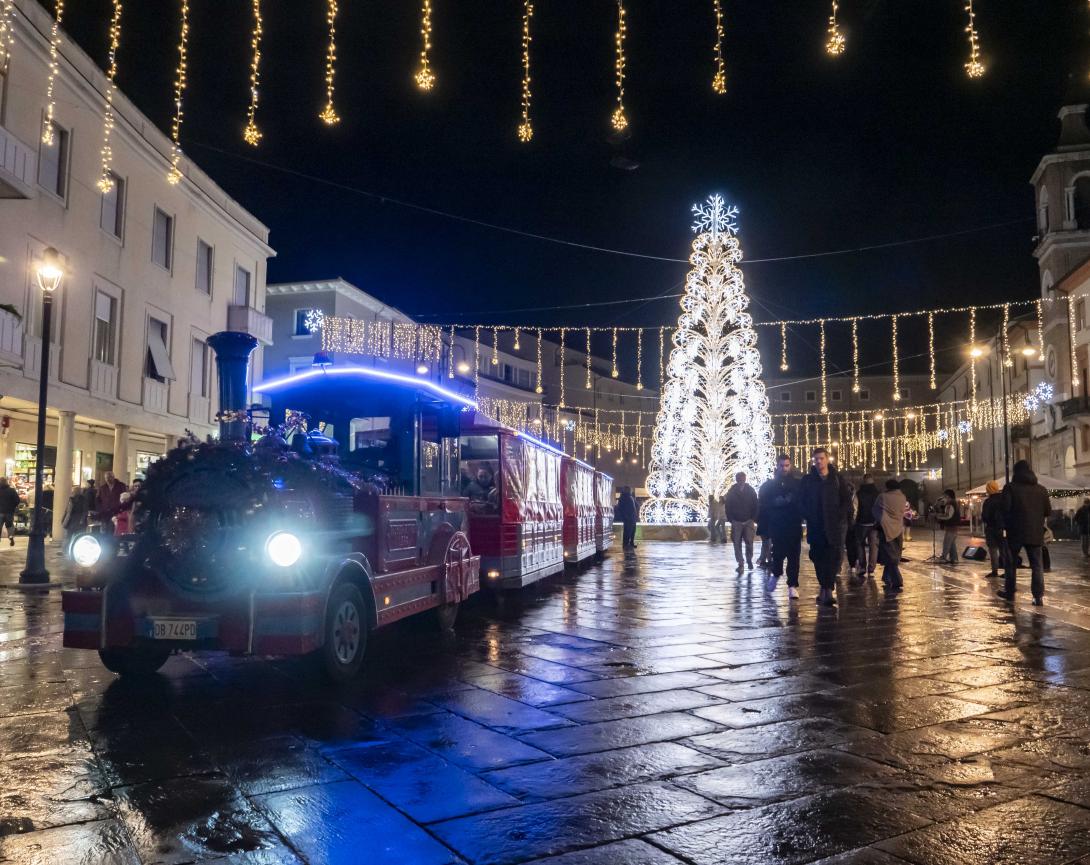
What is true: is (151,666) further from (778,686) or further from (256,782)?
(778,686)

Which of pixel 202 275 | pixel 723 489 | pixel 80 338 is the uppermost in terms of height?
pixel 202 275

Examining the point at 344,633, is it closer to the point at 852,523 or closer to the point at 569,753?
the point at 569,753

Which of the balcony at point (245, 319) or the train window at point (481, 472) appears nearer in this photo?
the train window at point (481, 472)

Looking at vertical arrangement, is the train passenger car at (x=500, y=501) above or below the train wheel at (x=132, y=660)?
above

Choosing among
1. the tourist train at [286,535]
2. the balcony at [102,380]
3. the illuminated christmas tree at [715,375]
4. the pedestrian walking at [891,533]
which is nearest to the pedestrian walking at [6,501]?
the balcony at [102,380]

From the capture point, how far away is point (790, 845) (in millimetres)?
3398

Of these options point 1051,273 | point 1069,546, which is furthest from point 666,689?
point 1051,273

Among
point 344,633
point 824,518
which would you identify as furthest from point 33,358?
point 824,518

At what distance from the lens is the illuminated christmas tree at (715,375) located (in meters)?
28.3

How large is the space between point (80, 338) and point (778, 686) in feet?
64.4

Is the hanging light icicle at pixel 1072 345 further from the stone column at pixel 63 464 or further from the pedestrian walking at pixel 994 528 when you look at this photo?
the stone column at pixel 63 464

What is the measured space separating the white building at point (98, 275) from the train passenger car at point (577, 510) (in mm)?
9177

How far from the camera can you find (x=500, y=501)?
462 inches

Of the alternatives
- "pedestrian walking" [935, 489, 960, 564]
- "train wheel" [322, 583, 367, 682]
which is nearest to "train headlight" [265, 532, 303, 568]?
"train wheel" [322, 583, 367, 682]
